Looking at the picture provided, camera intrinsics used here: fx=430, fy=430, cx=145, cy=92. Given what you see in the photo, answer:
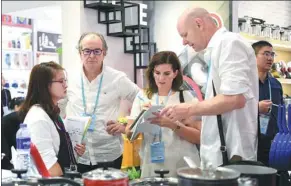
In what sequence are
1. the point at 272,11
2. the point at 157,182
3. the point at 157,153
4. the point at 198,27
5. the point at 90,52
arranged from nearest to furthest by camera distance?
the point at 157,182 < the point at 198,27 < the point at 157,153 < the point at 90,52 < the point at 272,11

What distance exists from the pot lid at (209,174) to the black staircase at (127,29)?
3826 millimetres

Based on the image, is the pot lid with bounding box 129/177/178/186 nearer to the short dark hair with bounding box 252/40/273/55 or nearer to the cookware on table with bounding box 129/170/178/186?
the cookware on table with bounding box 129/170/178/186

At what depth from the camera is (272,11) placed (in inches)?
125

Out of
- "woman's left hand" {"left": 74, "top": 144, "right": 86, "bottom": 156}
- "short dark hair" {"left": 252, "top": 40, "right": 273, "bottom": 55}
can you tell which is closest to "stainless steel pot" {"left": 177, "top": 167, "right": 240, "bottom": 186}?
"woman's left hand" {"left": 74, "top": 144, "right": 86, "bottom": 156}

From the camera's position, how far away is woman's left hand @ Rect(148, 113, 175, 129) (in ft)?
7.51

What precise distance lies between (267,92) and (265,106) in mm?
141

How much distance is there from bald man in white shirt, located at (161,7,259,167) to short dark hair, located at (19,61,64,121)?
2.06 ft

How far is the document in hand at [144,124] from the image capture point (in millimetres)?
2238

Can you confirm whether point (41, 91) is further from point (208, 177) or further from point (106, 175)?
point (208, 177)

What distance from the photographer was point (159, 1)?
19.8 feet

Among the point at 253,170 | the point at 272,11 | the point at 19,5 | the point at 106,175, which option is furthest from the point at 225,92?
the point at 19,5

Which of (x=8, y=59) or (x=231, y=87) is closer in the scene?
(x=231, y=87)

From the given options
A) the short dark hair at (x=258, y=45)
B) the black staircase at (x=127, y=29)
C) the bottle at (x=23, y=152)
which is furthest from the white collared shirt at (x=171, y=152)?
the black staircase at (x=127, y=29)

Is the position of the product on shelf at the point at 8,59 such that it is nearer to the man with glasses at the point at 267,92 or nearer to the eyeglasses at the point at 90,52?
the eyeglasses at the point at 90,52
